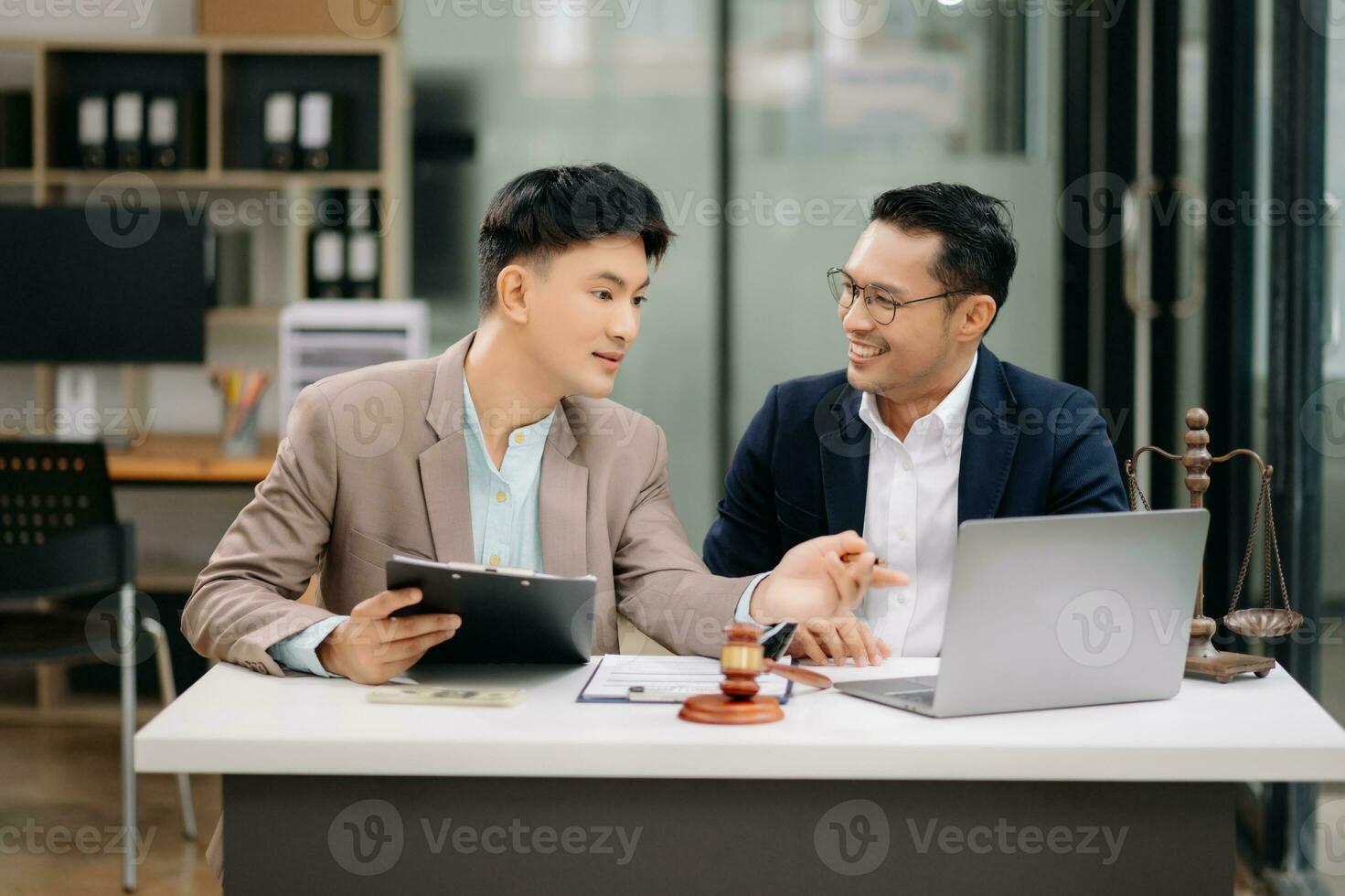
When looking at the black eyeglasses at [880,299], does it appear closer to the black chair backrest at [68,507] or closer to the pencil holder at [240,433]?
the black chair backrest at [68,507]

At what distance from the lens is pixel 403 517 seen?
180 centimetres

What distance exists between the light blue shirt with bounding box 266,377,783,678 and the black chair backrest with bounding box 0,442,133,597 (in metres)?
1.51

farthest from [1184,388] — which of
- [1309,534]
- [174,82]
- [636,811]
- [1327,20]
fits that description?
[174,82]

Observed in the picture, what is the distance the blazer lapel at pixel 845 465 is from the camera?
216 cm

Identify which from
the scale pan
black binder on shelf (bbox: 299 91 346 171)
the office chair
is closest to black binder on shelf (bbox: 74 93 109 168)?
black binder on shelf (bbox: 299 91 346 171)

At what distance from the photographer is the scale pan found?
1.62 m

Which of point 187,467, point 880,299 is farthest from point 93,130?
point 880,299

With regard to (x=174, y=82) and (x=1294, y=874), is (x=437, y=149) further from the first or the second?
(x=1294, y=874)

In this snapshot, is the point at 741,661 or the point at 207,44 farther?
the point at 207,44

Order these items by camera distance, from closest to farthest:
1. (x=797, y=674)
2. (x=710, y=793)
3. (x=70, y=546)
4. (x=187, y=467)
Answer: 1. (x=710, y=793)
2. (x=797, y=674)
3. (x=70, y=546)
4. (x=187, y=467)

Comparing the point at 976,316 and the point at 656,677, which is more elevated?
the point at 976,316

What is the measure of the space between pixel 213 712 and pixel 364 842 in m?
0.21

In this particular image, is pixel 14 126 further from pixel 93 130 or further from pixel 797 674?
pixel 797 674

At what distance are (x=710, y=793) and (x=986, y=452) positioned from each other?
0.95 metres
